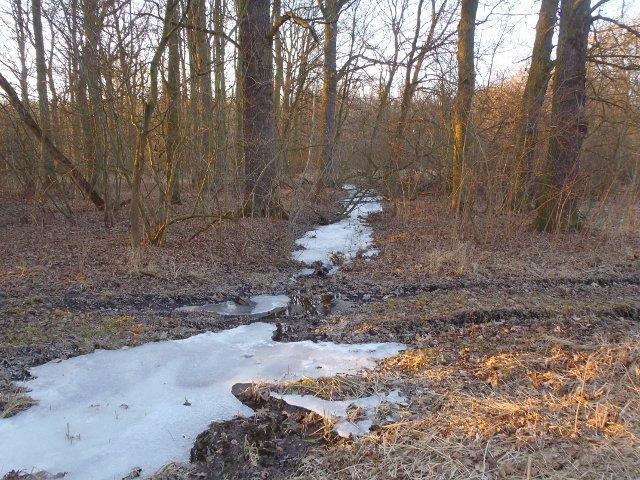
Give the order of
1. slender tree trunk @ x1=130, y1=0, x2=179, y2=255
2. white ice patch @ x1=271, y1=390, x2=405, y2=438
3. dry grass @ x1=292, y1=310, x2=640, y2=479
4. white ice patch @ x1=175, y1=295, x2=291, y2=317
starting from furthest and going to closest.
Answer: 1. slender tree trunk @ x1=130, y1=0, x2=179, y2=255
2. white ice patch @ x1=175, y1=295, x2=291, y2=317
3. white ice patch @ x1=271, y1=390, x2=405, y2=438
4. dry grass @ x1=292, y1=310, x2=640, y2=479

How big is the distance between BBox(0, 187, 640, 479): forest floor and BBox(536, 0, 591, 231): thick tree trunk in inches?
39.1

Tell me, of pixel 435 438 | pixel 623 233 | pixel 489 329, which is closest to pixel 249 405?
pixel 435 438

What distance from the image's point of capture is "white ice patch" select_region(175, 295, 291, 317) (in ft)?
23.8

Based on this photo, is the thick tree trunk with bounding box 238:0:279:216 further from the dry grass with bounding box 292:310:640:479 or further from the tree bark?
the dry grass with bounding box 292:310:640:479

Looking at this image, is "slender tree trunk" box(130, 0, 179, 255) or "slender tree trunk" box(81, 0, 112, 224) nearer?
"slender tree trunk" box(130, 0, 179, 255)

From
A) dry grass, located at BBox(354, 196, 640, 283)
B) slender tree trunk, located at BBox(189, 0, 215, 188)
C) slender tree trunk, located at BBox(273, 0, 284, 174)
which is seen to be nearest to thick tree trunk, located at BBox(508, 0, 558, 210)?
dry grass, located at BBox(354, 196, 640, 283)

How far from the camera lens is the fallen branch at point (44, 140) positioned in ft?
35.4

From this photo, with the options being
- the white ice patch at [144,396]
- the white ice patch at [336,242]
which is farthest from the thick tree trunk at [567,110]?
the white ice patch at [144,396]

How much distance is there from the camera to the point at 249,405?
4.56 metres

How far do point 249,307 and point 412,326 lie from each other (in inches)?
96.3

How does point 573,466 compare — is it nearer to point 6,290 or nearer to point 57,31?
point 6,290

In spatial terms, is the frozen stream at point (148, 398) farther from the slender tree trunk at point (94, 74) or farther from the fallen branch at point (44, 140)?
the fallen branch at point (44, 140)

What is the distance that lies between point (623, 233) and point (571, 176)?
192 centimetres

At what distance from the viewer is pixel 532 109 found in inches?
424
